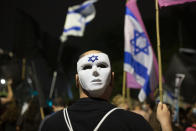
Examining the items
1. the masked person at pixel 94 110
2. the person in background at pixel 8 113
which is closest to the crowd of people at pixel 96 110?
the masked person at pixel 94 110

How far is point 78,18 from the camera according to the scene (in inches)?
369

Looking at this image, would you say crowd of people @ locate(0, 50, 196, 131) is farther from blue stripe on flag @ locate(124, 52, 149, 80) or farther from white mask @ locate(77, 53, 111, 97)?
blue stripe on flag @ locate(124, 52, 149, 80)

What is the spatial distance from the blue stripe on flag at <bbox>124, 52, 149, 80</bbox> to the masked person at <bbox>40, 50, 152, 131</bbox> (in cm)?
287

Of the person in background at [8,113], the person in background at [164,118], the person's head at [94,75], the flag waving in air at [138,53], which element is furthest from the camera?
the person in background at [8,113]

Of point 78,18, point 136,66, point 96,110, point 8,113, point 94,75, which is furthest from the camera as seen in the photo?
point 78,18

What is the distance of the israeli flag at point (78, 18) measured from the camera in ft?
29.8

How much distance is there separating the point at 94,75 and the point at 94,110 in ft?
0.94

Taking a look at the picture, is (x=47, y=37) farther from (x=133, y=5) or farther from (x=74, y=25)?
(x=133, y=5)

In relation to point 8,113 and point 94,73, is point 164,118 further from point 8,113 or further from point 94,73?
point 8,113

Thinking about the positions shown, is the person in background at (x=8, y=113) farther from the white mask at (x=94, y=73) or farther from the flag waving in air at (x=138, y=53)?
the white mask at (x=94, y=73)

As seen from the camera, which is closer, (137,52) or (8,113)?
(137,52)

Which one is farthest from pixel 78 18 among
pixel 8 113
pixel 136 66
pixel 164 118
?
pixel 164 118

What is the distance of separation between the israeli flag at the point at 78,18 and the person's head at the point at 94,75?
6.66 metres

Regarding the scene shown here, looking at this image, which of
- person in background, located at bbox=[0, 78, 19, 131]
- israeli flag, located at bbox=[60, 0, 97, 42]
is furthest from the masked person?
israeli flag, located at bbox=[60, 0, 97, 42]
